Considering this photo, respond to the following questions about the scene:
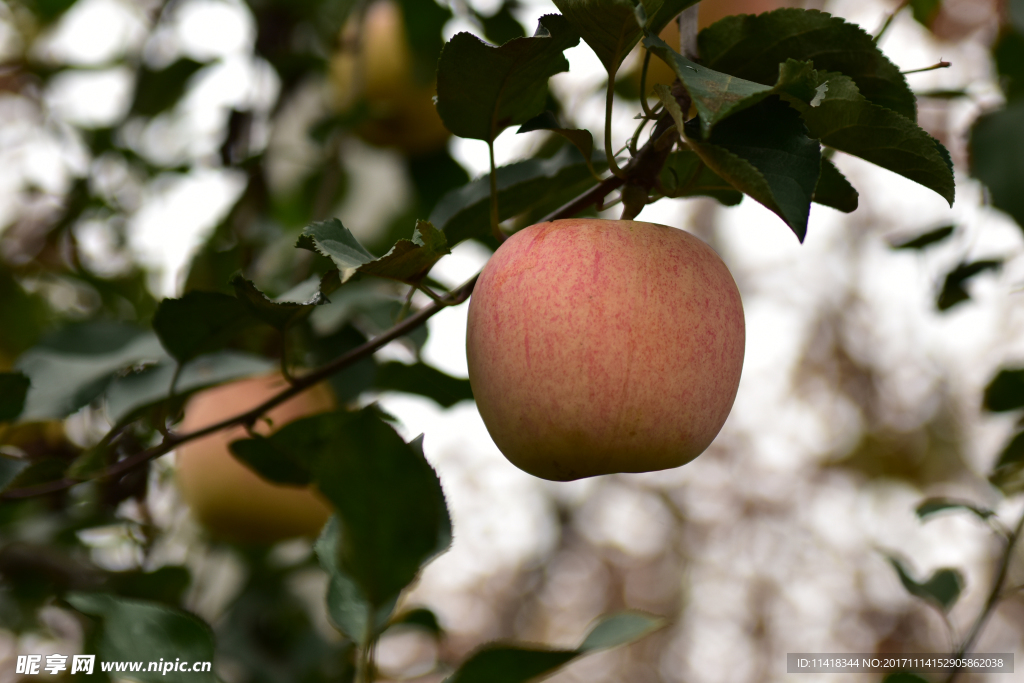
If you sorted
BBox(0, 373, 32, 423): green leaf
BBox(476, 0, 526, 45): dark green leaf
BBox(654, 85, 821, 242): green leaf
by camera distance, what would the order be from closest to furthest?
BBox(654, 85, 821, 242): green leaf
BBox(0, 373, 32, 423): green leaf
BBox(476, 0, 526, 45): dark green leaf

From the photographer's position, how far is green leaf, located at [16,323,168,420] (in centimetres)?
68

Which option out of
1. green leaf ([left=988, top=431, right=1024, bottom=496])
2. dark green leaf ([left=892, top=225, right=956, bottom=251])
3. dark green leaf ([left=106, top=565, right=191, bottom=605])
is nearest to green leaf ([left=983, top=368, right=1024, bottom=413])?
green leaf ([left=988, top=431, right=1024, bottom=496])

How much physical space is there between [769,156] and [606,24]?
4.0 inches

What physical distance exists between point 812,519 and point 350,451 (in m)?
3.62

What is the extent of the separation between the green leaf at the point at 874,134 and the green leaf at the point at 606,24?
8 cm

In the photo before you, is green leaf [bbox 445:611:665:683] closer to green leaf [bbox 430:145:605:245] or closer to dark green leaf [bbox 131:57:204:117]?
green leaf [bbox 430:145:605:245]

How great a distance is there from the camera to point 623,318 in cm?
39

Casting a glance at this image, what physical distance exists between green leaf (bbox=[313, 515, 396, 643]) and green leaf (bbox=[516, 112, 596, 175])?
280mm

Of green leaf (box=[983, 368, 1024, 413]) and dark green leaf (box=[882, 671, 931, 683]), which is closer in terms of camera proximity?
dark green leaf (box=[882, 671, 931, 683])

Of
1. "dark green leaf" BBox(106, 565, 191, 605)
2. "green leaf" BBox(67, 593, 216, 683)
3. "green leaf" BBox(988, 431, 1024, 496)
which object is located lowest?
"dark green leaf" BBox(106, 565, 191, 605)

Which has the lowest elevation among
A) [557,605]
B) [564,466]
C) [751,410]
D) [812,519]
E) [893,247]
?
[557,605]

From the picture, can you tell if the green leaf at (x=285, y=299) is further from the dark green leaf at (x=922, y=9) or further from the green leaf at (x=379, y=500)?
the dark green leaf at (x=922, y=9)

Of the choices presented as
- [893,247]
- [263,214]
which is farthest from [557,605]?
[893,247]

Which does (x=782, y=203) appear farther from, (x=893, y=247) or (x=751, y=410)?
(x=751, y=410)
